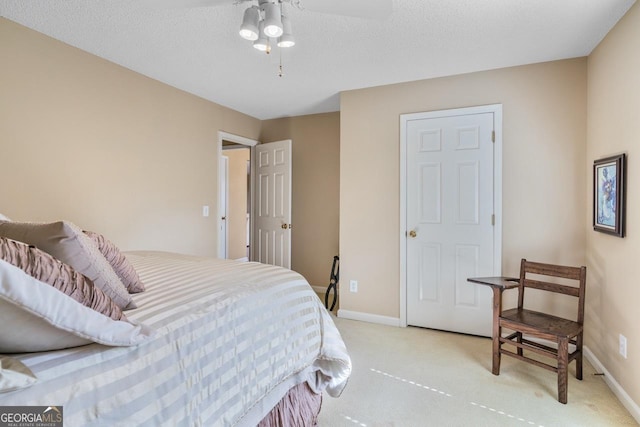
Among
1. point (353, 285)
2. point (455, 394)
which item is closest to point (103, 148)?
point (353, 285)

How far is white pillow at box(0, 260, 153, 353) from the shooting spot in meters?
0.71

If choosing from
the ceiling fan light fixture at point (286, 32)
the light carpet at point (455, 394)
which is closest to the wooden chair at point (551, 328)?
the light carpet at point (455, 394)

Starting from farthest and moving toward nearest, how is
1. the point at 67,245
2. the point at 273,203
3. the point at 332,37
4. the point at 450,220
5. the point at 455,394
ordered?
1. the point at 273,203
2. the point at 450,220
3. the point at 332,37
4. the point at 455,394
5. the point at 67,245

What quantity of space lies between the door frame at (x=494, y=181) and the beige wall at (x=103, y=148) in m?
2.17

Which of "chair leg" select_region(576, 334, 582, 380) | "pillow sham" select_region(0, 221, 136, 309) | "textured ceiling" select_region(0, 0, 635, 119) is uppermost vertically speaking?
"textured ceiling" select_region(0, 0, 635, 119)

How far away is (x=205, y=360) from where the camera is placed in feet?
3.67

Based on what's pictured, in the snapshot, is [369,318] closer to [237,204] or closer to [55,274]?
[55,274]

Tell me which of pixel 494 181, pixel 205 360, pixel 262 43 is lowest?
pixel 205 360

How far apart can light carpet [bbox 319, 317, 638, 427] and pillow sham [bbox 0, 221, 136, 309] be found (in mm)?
1386

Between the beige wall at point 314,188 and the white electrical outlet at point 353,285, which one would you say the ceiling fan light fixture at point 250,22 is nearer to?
the white electrical outlet at point 353,285

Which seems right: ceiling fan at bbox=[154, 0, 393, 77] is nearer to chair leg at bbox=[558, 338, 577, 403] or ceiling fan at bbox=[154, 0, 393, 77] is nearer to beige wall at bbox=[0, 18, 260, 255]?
beige wall at bbox=[0, 18, 260, 255]

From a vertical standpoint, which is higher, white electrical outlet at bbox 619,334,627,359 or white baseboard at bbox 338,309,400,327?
white electrical outlet at bbox 619,334,627,359

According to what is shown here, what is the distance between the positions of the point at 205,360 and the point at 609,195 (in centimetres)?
265

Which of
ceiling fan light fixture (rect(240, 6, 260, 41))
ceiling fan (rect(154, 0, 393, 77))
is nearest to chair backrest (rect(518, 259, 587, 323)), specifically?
ceiling fan (rect(154, 0, 393, 77))
